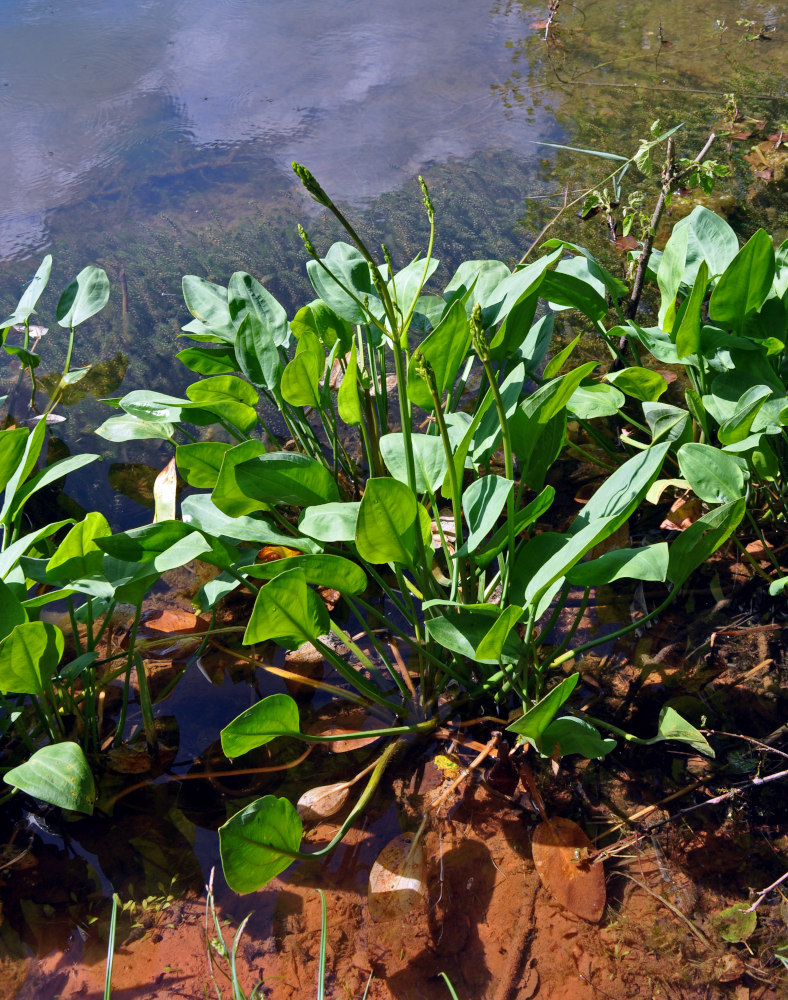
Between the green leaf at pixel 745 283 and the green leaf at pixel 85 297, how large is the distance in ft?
4.22

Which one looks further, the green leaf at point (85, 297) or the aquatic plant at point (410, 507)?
the green leaf at point (85, 297)

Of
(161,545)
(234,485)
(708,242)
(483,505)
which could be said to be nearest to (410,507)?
(483,505)

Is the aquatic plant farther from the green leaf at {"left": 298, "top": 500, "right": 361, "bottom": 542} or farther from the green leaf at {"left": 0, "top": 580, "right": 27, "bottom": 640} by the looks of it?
the green leaf at {"left": 0, "top": 580, "right": 27, "bottom": 640}

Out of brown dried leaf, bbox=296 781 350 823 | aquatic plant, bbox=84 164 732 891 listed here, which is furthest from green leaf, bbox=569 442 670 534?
brown dried leaf, bbox=296 781 350 823

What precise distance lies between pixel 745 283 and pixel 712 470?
1.26 feet

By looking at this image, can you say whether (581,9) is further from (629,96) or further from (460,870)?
(460,870)

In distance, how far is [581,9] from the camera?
11.1ft

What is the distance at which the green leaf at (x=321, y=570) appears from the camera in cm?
108

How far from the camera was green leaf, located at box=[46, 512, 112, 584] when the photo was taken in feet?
3.82

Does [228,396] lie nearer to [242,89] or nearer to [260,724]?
[260,724]

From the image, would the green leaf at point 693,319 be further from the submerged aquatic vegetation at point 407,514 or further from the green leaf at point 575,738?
the green leaf at point 575,738

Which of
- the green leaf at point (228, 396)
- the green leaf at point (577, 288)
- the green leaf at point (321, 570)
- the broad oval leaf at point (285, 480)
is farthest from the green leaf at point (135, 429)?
the green leaf at point (577, 288)

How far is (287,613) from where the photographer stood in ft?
3.53

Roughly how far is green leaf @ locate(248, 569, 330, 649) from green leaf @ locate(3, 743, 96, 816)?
257 mm
